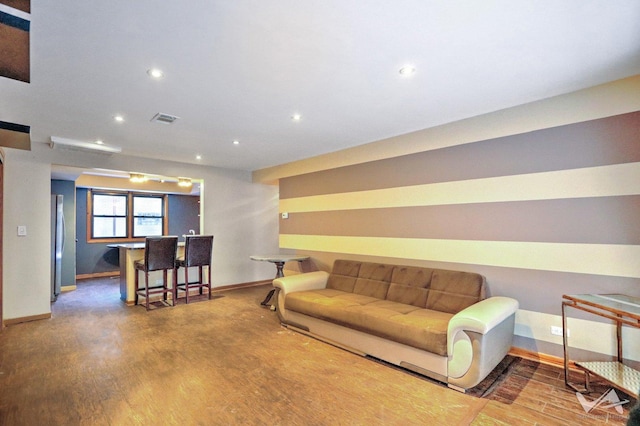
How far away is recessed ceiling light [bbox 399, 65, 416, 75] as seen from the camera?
234 cm

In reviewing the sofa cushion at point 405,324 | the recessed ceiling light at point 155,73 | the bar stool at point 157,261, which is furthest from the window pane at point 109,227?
the sofa cushion at point 405,324

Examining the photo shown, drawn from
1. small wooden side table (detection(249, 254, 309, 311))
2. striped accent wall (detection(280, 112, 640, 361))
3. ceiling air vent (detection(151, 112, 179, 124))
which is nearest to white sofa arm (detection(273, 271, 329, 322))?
small wooden side table (detection(249, 254, 309, 311))

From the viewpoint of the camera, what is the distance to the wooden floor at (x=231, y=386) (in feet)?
6.94

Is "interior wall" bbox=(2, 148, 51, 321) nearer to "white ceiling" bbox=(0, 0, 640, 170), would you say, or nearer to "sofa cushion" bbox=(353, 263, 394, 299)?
"white ceiling" bbox=(0, 0, 640, 170)

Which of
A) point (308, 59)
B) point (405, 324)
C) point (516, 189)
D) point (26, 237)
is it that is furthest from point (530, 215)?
point (26, 237)

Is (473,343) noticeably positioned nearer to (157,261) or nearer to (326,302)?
(326,302)

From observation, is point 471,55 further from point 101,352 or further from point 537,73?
point 101,352

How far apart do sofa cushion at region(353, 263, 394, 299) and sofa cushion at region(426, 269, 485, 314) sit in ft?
1.86

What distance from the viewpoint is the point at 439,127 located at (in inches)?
145

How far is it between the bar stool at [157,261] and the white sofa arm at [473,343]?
4.32 m

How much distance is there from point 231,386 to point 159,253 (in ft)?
10.2

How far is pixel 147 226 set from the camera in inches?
331

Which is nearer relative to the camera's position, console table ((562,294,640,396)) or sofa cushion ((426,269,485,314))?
console table ((562,294,640,396))

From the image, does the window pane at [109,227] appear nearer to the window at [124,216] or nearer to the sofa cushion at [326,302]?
the window at [124,216]
